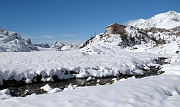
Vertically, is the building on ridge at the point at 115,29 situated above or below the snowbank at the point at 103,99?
above

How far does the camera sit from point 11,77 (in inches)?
639

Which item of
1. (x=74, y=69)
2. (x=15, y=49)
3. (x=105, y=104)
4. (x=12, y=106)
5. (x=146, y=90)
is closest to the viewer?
(x=12, y=106)

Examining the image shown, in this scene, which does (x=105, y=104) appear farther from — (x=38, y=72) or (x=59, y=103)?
(x=38, y=72)

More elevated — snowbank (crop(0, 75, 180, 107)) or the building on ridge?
the building on ridge

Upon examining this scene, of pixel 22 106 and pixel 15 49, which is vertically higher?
pixel 15 49

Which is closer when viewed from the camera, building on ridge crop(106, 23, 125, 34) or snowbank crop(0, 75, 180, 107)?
snowbank crop(0, 75, 180, 107)

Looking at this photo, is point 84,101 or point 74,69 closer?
point 84,101

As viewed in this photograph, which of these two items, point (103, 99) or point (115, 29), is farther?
point (115, 29)

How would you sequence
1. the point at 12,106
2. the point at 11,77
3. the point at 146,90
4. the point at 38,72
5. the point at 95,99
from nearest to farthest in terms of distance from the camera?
the point at 12,106
the point at 95,99
the point at 146,90
the point at 11,77
the point at 38,72

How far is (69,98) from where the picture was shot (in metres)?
8.11

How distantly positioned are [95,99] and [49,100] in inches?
75.0

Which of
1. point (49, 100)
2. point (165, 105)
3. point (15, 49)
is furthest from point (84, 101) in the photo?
point (15, 49)

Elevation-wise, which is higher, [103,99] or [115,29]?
[115,29]

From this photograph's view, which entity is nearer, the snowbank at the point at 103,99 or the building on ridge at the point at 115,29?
the snowbank at the point at 103,99
